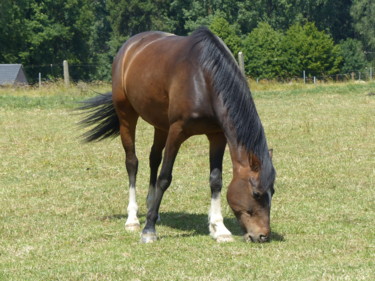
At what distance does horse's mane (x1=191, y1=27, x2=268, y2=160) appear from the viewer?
6.02 meters

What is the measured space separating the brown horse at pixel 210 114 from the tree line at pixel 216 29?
46.7 m

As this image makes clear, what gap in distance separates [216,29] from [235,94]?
5354 centimetres

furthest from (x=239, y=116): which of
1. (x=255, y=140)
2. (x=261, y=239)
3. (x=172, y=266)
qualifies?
(x=172, y=266)

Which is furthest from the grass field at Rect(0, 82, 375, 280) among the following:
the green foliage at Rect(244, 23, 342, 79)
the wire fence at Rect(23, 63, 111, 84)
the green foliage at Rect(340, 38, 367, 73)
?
the green foliage at Rect(340, 38, 367, 73)

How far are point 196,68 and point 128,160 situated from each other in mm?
1695

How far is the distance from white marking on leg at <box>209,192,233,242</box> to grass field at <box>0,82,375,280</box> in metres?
0.09

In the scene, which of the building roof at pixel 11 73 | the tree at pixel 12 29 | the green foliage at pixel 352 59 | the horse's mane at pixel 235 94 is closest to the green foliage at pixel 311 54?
the green foliage at pixel 352 59

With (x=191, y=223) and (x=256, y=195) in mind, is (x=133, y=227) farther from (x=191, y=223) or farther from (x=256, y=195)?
(x=256, y=195)

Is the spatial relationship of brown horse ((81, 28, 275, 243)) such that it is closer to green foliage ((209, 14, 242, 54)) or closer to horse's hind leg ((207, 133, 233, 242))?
horse's hind leg ((207, 133, 233, 242))

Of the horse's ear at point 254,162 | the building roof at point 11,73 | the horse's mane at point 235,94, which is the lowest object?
the building roof at point 11,73

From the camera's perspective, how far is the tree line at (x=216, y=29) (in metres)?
56.9

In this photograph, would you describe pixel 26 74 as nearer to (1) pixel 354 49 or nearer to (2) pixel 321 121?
(1) pixel 354 49

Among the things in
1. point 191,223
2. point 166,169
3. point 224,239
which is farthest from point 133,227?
point 224,239

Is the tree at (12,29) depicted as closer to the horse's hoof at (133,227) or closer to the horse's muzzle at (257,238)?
the horse's hoof at (133,227)
